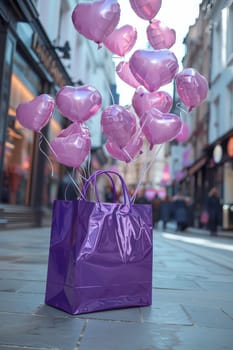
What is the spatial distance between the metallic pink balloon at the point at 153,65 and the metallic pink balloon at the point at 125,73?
578 millimetres

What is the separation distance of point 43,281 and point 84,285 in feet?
4.01

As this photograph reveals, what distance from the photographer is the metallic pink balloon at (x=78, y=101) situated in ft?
10.2

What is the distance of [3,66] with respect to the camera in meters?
8.13

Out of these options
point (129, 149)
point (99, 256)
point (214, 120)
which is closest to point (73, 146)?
point (129, 149)

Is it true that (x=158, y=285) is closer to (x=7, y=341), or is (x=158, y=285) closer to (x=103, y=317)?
(x=103, y=317)

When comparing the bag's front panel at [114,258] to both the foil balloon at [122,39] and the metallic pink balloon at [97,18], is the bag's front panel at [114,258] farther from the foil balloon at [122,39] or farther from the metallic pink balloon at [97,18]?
the foil balloon at [122,39]

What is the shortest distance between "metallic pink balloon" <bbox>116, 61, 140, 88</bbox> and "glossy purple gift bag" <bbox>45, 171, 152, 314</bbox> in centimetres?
144

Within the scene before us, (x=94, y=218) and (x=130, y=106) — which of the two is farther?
(x=130, y=106)

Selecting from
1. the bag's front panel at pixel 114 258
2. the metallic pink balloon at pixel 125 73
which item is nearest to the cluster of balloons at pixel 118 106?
the metallic pink balloon at pixel 125 73

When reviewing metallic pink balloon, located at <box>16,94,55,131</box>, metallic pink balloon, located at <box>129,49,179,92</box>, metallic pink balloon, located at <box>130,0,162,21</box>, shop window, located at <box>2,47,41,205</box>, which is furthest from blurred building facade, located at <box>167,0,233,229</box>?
metallic pink balloon, located at <box>16,94,55,131</box>

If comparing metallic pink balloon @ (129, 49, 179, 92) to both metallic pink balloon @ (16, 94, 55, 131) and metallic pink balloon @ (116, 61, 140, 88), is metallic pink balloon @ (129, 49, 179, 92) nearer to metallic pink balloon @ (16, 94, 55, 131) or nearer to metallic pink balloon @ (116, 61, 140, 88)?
metallic pink balloon @ (116, 61, 140, 88)

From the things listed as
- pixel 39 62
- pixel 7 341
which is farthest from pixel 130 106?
pixel 39 62

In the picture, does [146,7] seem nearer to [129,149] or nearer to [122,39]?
[122,39]

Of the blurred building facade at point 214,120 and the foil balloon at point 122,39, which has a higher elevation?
the blurred building facade at point 214,120
